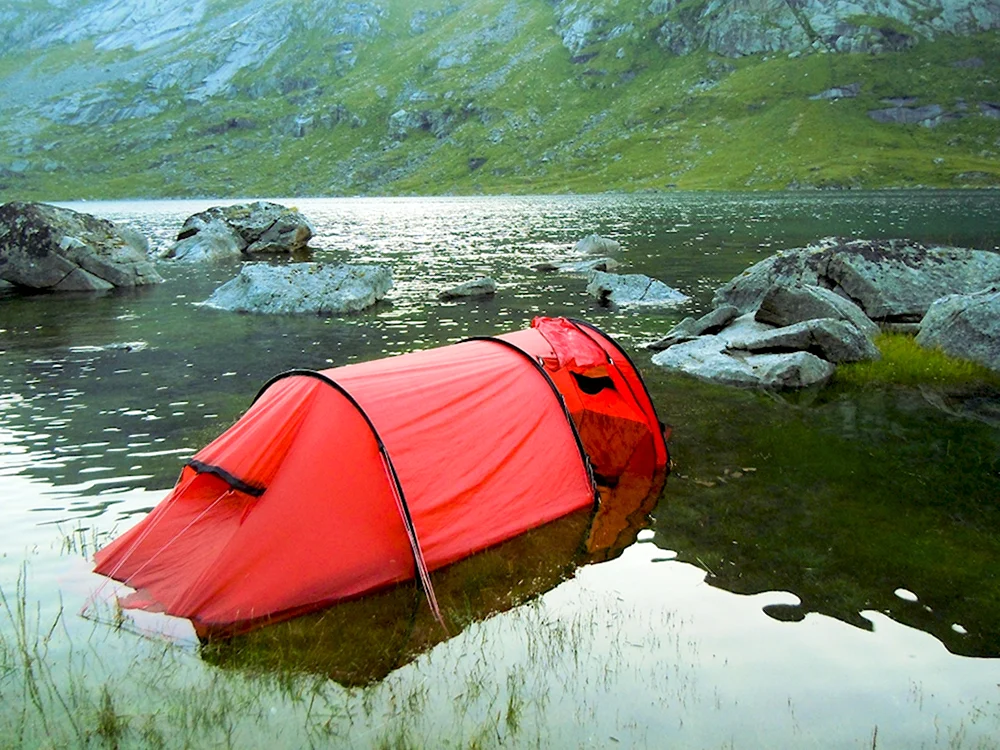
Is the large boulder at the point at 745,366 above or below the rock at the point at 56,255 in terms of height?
below

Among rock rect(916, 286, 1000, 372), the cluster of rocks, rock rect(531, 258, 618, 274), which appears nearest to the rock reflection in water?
the cluster of rocks

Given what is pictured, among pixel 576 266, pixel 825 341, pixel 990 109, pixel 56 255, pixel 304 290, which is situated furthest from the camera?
pixel 990 109

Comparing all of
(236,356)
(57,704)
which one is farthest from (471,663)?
(236,356)

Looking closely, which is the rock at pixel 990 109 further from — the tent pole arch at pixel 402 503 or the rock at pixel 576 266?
the tent pole arch at pixel 402 503

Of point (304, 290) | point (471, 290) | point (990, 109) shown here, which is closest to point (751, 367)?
point (471, 290)

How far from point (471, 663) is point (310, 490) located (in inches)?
97.8

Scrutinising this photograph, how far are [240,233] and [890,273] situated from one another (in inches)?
1628

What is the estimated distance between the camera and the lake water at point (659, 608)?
18.6ft

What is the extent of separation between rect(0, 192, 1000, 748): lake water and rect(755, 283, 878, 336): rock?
3.40 metres

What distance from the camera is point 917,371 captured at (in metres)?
15.8

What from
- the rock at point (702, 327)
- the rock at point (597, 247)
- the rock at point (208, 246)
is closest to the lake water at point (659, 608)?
the rock at point (702, 327)

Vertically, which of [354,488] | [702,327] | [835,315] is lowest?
[702,327]

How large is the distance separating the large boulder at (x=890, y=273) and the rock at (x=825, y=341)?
388 centimetres

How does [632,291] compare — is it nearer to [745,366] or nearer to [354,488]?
[745,366]
